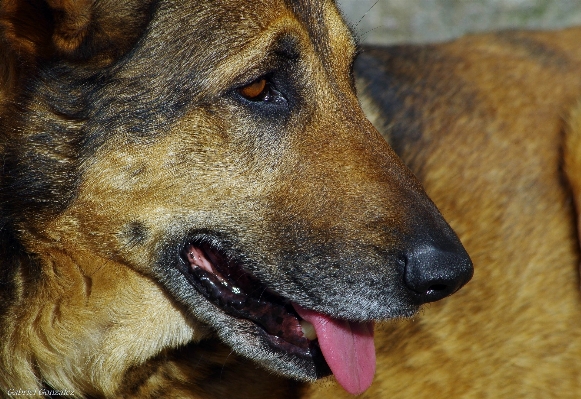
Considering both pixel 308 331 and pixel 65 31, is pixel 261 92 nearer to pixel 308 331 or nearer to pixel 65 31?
pixel 65 31

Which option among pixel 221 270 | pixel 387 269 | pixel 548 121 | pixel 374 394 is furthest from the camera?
pixel 548 121

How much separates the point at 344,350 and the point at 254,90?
0.97m

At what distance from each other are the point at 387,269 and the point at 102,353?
3.48 feet

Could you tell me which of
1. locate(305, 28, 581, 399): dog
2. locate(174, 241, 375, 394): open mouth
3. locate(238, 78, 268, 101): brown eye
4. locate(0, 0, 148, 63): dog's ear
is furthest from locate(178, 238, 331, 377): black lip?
locate(0, 0, 148, 63): dog's ear

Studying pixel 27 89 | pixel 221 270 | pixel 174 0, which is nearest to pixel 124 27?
pixel 174 0

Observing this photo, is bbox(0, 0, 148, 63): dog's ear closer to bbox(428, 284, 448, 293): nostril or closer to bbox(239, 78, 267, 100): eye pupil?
bbox(239, 78, 267, 100): eye pupil

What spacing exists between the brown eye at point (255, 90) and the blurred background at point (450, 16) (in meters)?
3.98

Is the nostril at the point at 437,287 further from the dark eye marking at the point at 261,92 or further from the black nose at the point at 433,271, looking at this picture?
the dark eye marking at the point at 261,92

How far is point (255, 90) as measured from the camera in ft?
8.81

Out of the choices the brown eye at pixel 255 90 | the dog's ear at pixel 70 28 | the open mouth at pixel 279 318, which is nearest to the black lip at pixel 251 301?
the open mouth at pixel 279 318

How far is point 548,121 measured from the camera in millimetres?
3760

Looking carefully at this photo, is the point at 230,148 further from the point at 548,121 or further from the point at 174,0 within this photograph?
the point at 548,121

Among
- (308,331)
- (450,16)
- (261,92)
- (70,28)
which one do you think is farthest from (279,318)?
(450,16)

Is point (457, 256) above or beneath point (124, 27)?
beneath
